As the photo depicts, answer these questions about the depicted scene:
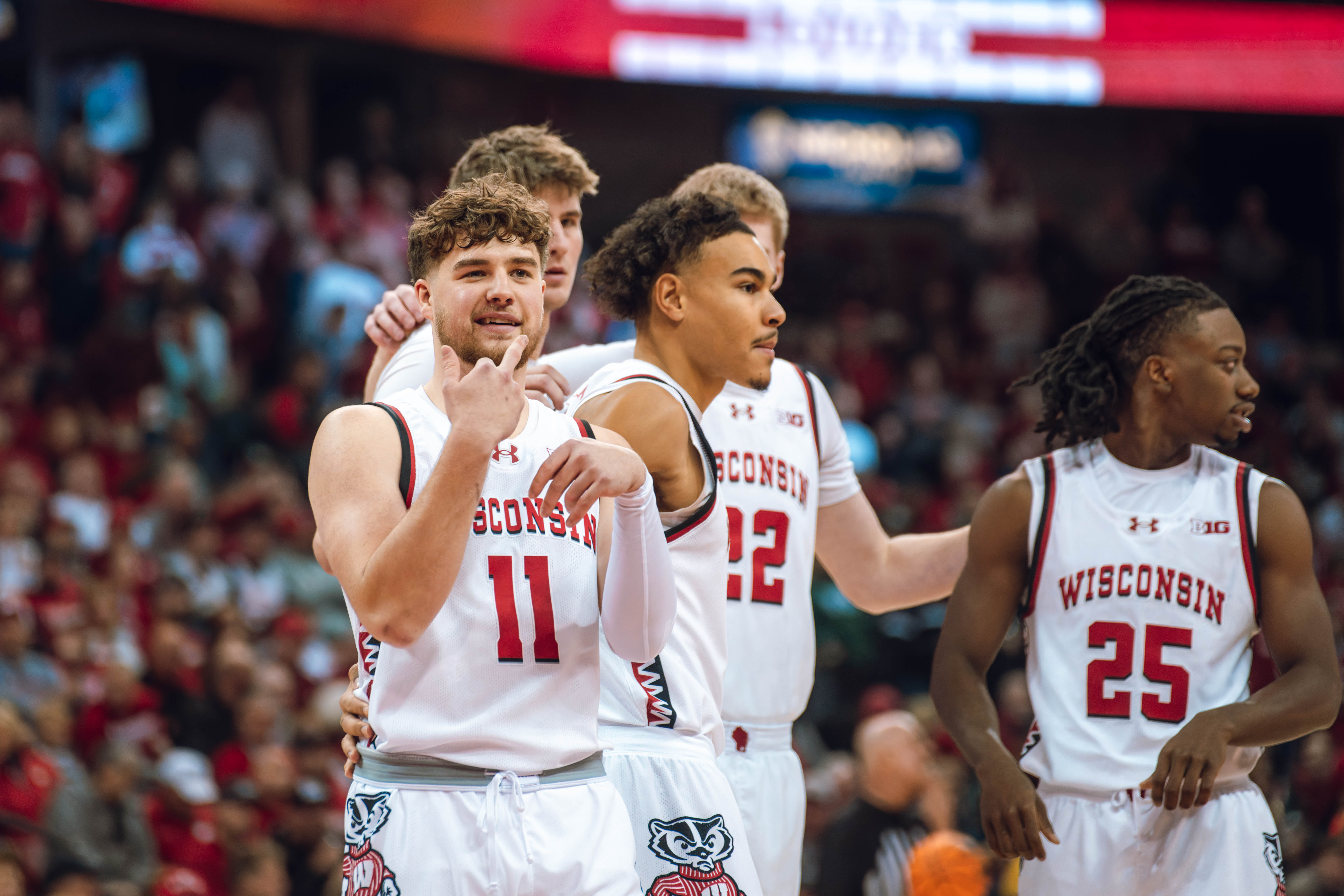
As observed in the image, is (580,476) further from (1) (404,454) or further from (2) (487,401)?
(1) (404,454)

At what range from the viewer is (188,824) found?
7.63 m

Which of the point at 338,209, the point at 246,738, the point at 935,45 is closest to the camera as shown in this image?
the point at 246,738

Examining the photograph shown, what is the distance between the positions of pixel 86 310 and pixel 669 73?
19.2 feet

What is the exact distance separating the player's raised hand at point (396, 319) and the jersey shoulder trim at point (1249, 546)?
2286mm

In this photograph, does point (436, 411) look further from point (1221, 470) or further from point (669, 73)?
point (669, 73)

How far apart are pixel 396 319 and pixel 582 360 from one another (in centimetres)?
62

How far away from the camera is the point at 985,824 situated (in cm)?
398

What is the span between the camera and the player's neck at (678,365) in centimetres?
400

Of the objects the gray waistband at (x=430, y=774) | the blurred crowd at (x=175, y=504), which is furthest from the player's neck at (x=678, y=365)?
the blurred crowd at (x=175, y=504)

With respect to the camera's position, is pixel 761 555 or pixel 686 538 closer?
pixel 686 538

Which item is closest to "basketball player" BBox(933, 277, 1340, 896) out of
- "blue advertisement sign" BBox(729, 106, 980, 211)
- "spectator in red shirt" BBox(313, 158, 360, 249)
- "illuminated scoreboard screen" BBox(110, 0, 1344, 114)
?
"spectator in red shirt" BBox(313, 158, 360, 249)

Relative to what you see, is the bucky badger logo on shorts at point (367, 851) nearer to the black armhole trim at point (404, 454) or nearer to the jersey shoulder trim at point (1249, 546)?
the black armhole trim at point (404, 454)

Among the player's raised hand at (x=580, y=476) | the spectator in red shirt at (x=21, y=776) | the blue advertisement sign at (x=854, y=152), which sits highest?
the blue advertisement sign at (x=854, y=152)

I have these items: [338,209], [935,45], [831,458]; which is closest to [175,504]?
[338,209]
